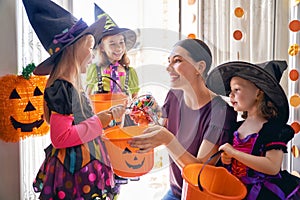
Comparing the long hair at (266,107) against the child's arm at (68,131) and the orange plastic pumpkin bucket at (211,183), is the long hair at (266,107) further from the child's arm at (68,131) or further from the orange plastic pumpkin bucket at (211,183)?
the child's arm at (68,131)

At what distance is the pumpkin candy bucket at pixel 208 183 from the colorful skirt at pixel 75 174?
302 mm

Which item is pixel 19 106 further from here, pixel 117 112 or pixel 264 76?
pixel 264 76

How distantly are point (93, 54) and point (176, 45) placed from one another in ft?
1.14

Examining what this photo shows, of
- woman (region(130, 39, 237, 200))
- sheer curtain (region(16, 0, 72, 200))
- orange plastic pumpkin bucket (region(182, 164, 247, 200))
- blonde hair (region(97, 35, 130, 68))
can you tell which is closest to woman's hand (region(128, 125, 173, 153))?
woman (region(130, 39, 237, 200))

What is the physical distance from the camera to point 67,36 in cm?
113

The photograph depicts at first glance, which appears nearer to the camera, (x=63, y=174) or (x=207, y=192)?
(x=207, y=192)

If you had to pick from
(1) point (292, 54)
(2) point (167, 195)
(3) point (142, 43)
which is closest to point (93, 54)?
(3) point (142, 43)

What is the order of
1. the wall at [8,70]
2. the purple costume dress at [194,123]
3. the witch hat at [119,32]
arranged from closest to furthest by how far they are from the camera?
the purple costume dress at [194,123], the witch hat at [119,32], the wall at [8,70]

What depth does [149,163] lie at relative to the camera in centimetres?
116

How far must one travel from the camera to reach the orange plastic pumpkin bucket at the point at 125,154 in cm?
114

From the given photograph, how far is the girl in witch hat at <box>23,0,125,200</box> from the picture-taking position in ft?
3.62

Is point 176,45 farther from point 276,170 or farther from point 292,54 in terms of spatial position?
point 276,170

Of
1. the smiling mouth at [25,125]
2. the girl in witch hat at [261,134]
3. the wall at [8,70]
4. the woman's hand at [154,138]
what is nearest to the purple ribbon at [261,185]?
the girl in witch hat at [261,134]

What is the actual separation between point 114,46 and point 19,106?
1.69ft
